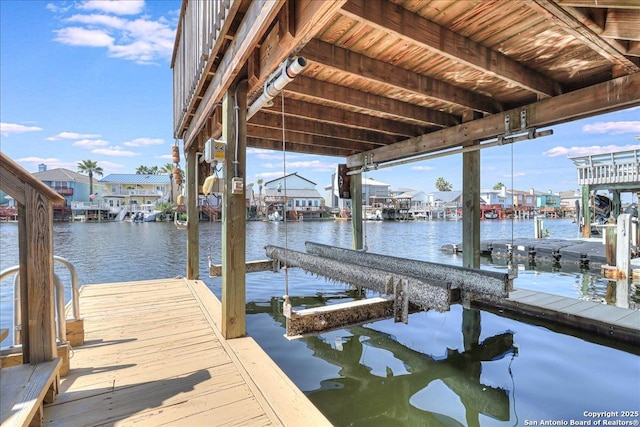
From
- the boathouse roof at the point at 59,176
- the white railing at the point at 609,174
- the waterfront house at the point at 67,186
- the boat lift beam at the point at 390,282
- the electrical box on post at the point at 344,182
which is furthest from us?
the boathouse roof at the point at 59,176

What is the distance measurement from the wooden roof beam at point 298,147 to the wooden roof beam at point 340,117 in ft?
4.82

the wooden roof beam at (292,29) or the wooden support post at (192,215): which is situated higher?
the wooden roof beam at (292,29)

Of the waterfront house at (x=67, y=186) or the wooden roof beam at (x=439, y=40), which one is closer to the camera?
the wooden roof beam at (x=439, y=40)

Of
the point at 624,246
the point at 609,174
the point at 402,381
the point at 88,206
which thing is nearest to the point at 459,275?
the point at 402,381

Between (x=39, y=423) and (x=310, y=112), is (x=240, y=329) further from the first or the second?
(x=310, y=112)

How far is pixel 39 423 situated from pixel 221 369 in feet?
4.04

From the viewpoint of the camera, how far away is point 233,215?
137 inches

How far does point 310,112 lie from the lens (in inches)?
191

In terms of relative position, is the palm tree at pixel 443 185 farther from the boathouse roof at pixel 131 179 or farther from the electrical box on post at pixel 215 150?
the electrical box on post at pixel 215 150

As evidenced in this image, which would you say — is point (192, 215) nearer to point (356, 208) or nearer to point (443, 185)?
point (356, 208)

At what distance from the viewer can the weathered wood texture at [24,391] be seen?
5.48 ft

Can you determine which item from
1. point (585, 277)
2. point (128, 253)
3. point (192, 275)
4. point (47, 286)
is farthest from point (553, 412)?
point (128, 253)

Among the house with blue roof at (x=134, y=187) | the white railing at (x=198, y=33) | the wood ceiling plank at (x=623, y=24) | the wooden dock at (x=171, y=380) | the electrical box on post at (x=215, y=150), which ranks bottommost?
the wooden dock at (x=171, y=380)

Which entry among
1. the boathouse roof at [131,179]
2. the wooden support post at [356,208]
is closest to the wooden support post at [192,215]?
the wooden support post at [356,208]
